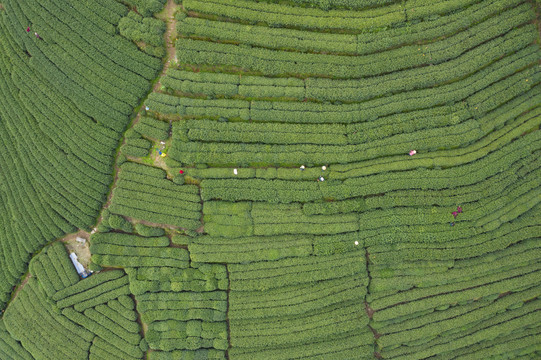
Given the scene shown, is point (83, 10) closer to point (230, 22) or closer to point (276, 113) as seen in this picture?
point (230, 22)

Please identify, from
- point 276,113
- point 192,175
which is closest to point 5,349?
point 192,175

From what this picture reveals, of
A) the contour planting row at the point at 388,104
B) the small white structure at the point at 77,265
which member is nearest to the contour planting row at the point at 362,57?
the contour planting row at the point at 388,104

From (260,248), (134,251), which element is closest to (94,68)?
(134,251)

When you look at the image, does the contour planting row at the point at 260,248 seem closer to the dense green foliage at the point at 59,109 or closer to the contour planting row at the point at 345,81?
the dense green foliage at the point at 59,109

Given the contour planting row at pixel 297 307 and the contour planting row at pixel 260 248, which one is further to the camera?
the contour planting row at pixel 297 307

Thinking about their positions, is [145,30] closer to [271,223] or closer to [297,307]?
[271,223]
